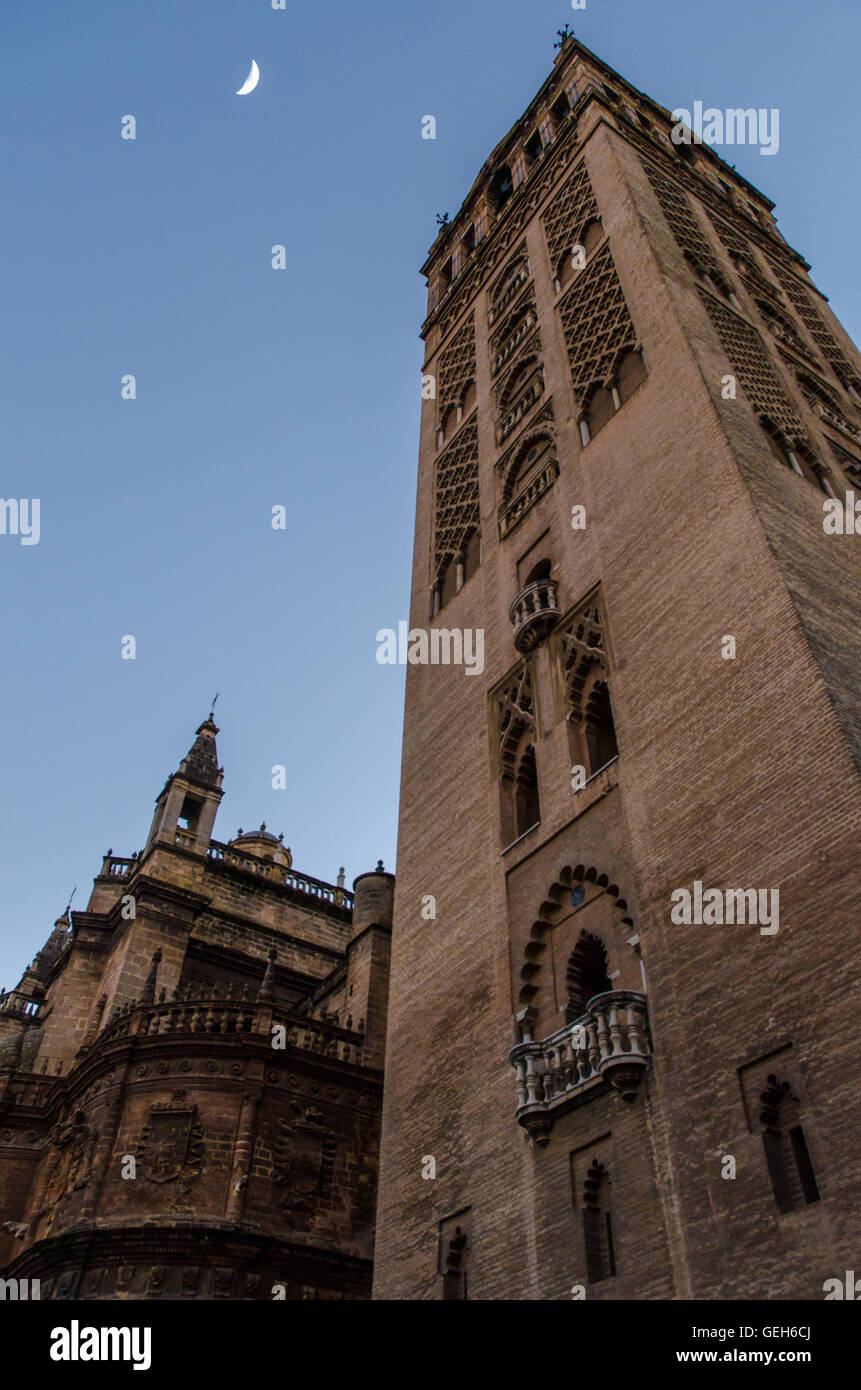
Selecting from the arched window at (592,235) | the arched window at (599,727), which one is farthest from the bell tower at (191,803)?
the arched window at (592,235)

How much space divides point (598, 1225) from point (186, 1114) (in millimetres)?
7864

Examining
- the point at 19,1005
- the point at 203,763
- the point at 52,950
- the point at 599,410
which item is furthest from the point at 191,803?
the point at 52,950

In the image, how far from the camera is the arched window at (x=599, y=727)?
13.7 m

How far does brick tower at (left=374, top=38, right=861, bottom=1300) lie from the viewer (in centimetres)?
880

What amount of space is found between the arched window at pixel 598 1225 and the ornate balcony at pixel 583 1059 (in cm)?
74

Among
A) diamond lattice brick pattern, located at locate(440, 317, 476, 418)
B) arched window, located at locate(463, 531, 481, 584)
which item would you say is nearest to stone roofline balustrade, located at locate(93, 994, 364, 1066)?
arched window, located at locate(463, 531, 481, 584)

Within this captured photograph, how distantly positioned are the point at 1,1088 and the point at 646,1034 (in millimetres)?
14380

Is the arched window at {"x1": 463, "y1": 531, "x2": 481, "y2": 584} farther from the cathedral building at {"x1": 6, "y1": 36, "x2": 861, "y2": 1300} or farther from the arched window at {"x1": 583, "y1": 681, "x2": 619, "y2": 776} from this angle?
the arched window at {"x1": 583, "y1": 681, "x2": 619, "y2": 776}

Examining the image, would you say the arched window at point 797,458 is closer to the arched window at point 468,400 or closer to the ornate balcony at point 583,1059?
the ornate balcony at point 583,1059

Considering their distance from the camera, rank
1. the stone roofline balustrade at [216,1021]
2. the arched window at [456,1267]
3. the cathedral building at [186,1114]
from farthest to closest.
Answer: the stone roofline balustrade at [216,1021] < the cathedral building at [186,1114] < the arched window at [456,1267]

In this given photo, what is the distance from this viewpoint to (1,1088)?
19.9 m
